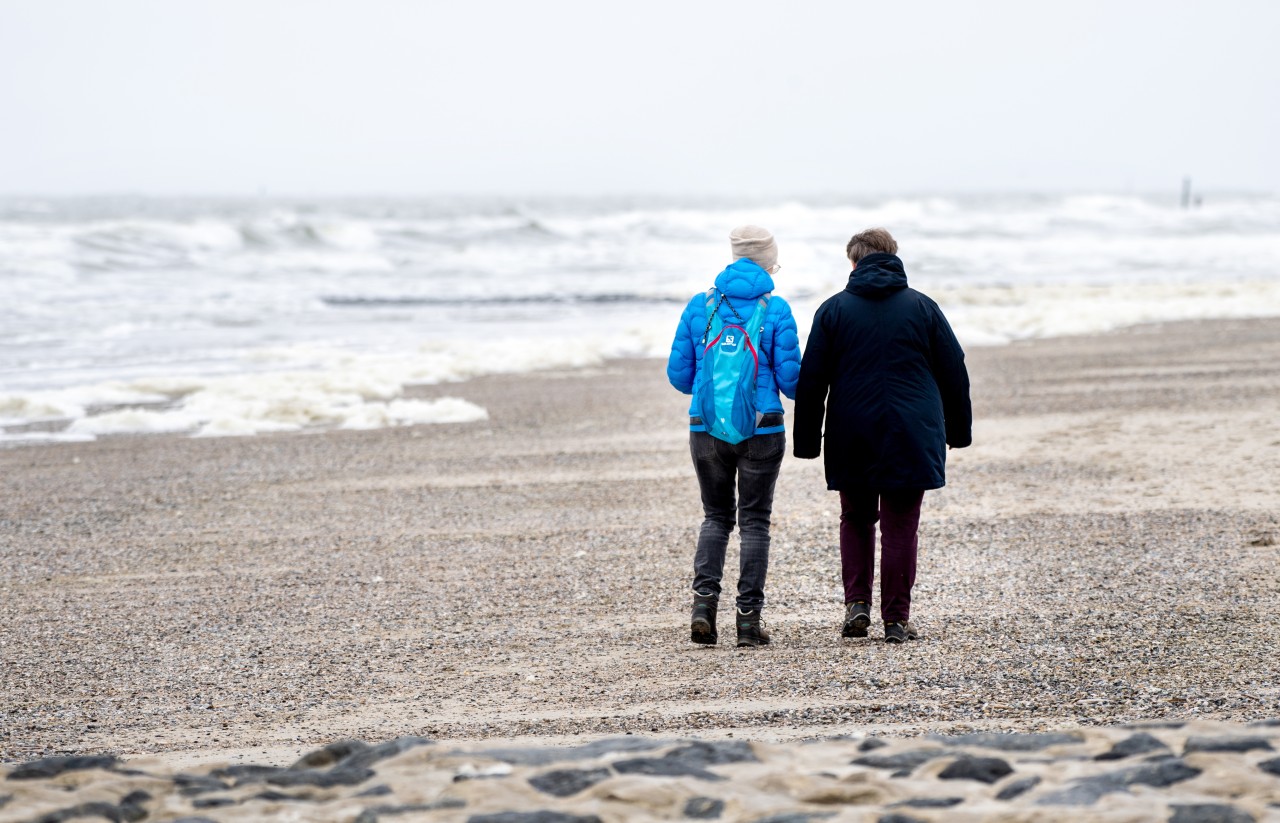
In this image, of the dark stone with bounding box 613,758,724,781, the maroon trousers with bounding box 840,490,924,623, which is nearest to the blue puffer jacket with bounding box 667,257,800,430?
the maroon trousers with bounding box 840,490,924,623

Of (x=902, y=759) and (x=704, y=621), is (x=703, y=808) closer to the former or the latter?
(x=902, y=759)

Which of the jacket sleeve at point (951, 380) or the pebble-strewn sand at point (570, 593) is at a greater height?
the jacket sleeve at point (951, 380)

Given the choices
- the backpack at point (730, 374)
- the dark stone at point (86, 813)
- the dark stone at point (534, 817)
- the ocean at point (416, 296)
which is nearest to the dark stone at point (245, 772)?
the dark stone at point (86, 813)

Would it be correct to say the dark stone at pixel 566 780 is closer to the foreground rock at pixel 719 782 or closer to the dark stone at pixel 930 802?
the foreground rock at pixel 719 782

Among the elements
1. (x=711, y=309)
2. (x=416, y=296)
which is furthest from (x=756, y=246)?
(x=416, y=296)

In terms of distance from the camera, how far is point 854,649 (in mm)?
5172

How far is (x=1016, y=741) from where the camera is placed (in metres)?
3.57

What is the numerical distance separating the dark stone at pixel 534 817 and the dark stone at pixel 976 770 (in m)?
0.94

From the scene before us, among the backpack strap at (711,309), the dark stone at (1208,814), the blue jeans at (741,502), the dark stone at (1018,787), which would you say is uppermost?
the backpack strap at (711,309)

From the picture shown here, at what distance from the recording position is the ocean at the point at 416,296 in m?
13.7

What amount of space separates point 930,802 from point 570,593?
3389 mm

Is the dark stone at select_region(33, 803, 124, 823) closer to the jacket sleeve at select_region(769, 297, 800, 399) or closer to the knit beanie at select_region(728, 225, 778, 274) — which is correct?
the jacket sleeve at select_region(769, 297, 800, 399)

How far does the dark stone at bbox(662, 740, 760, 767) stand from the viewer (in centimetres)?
346

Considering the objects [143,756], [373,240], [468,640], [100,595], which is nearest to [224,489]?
[100,595]
